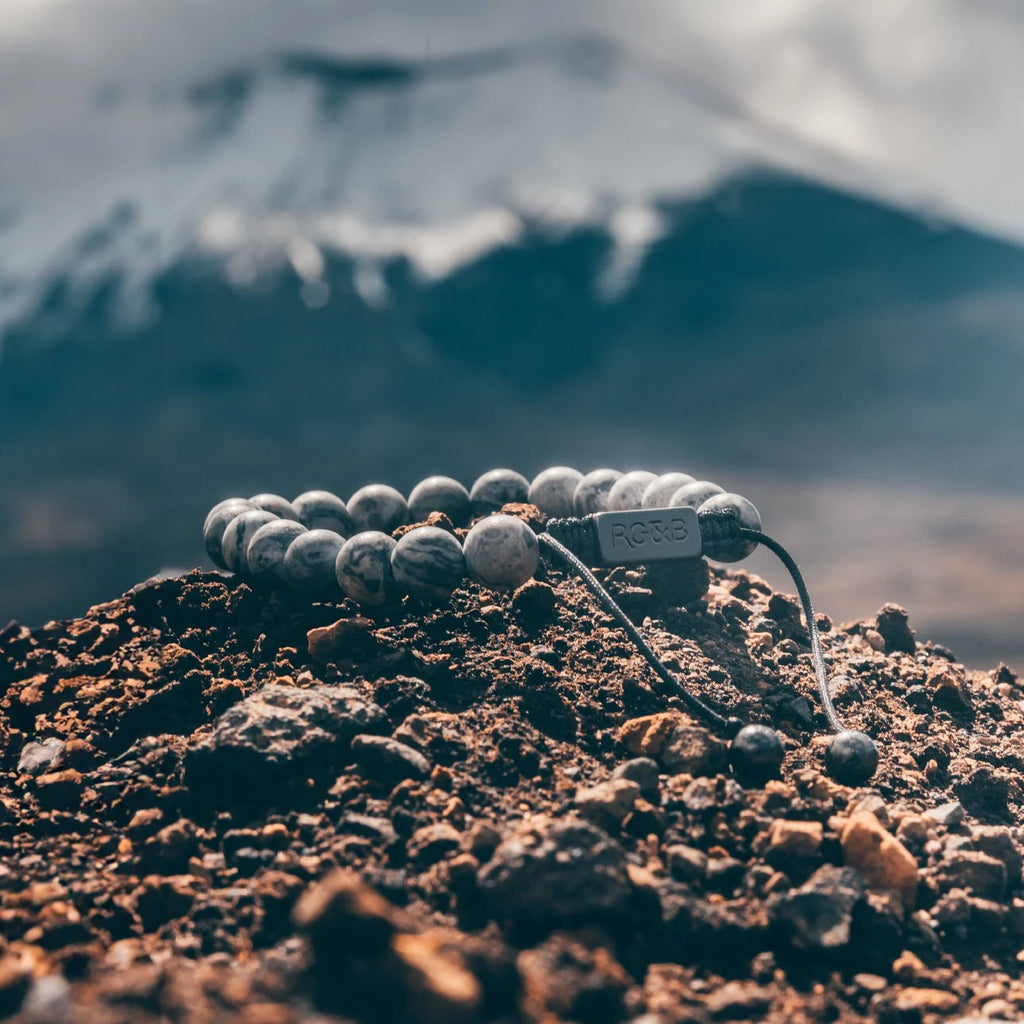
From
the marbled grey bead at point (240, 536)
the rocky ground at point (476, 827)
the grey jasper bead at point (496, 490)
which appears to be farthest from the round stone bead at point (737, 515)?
the marbled grey bead at point (240, 536)

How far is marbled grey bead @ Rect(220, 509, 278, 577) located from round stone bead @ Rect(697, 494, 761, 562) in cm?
784

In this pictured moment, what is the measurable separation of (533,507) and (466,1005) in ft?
42.5

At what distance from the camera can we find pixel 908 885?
1094cm

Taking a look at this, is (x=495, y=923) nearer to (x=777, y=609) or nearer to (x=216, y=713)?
(x=216, y=713)

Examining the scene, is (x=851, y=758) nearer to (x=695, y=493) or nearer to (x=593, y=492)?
(x=695, y=493)

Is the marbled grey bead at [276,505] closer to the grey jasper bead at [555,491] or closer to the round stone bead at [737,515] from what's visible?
the grey jasper bead at [555,491]

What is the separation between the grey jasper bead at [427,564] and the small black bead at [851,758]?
6.22 metres

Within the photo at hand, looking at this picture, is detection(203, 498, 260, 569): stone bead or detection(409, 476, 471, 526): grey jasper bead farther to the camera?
detection(409, 476, 471, 526): grey jasper bead

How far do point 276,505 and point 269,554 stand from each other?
10.6 feet

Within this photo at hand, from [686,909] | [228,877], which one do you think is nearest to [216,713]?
[228,877]

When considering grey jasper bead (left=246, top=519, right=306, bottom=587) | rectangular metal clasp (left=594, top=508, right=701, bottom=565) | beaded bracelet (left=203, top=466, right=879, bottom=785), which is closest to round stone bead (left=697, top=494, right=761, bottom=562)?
beaded bracelet (left=203, top=466, right=879, bottom=785)

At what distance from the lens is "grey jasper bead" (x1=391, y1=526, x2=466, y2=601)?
15.9 meters

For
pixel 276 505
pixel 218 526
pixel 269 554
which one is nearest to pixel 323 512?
pixel 276 505

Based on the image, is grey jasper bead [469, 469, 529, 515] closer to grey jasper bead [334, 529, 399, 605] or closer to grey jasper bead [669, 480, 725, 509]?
grey jasper bead [669, 480, 725, 509]
